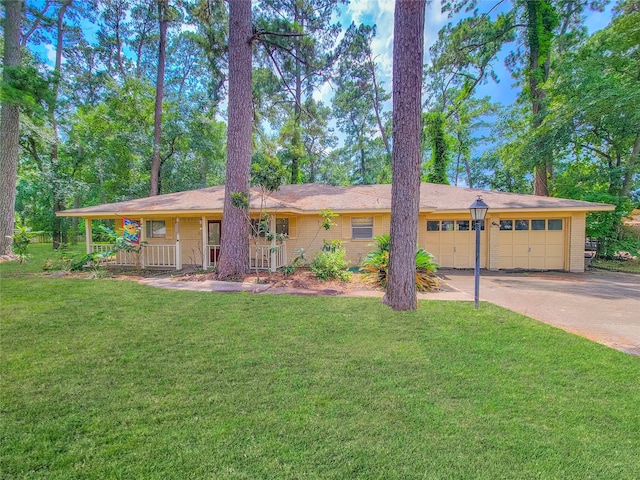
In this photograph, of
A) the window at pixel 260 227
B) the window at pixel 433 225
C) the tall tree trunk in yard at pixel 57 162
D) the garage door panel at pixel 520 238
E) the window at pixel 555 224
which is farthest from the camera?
the tall tree trunk in yard at pixel 57 162

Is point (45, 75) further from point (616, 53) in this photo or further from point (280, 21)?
point (616, 53)

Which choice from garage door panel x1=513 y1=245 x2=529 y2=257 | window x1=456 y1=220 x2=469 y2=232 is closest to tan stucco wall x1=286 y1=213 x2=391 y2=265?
window x1=456 y1=220 x2=469 y2=232

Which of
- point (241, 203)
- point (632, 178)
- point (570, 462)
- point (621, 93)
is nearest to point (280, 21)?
point (241, 203)

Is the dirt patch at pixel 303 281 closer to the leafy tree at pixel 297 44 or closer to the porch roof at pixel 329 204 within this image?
the porch roof at pixel 329 204

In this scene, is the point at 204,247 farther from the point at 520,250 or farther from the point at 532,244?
the point at 532,244

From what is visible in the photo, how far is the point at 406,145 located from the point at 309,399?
14.1 feet


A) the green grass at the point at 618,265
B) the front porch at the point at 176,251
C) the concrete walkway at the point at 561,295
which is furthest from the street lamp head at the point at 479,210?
the green grass at the point at 618,265

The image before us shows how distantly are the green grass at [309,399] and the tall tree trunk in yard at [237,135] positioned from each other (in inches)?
143

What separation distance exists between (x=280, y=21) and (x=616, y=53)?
45.4ft

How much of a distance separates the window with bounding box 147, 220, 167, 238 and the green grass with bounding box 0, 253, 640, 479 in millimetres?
7263

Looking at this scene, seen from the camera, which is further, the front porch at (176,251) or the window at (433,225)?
the window at (433,225)

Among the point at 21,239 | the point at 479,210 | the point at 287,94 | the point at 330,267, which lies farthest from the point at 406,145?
the point at 21,239

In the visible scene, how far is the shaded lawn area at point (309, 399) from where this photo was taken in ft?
6.01

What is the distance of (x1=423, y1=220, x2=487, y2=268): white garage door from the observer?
11.1 meters
